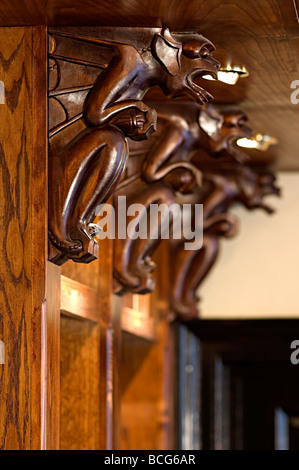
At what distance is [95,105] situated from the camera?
1.56m

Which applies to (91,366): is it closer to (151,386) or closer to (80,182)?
(80,182)

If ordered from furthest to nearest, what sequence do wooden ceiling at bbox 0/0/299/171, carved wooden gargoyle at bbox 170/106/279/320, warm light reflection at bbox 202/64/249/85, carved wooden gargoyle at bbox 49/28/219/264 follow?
carved wooden gargoyle at bbox 170/106/279/320 < warm light reflection at bbox 202/64/249/85 < carved wooden gargoyle at bbox 49/28/219/264 < wooden ceiling at bbox 0/0/299/171

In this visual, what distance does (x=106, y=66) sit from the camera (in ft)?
5.24

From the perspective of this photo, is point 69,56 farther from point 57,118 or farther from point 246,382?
point 246,382

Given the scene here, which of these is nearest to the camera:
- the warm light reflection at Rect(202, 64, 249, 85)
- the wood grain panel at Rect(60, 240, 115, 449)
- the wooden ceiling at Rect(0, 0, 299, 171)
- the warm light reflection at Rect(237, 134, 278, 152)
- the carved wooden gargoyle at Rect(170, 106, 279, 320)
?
the wooden ceiling at Rect(0, 0, 299, 171)

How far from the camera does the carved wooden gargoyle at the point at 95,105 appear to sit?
155 cm

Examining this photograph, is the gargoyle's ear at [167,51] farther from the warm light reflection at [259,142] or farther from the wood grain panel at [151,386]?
the wood grain panel at [151,386]

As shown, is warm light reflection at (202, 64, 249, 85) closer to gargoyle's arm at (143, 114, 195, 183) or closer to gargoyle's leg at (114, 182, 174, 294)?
gargoyle's arm at (143, 114, 195, 183)

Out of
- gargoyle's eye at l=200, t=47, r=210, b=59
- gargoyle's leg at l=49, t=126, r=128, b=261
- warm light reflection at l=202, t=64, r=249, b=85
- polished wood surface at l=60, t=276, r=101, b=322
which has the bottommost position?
polished wood surface at l=60, t=276, r=101, b=322

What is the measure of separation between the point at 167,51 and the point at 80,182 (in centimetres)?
27

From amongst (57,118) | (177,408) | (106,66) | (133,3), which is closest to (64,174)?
(57,118)

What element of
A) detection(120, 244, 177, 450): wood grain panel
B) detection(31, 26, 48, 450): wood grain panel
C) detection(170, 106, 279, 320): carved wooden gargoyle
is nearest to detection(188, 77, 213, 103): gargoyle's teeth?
detection(31, 26, 48, 450): wood grain panel

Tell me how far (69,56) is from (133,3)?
195 millimetres

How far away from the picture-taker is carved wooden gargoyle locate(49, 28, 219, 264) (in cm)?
155
